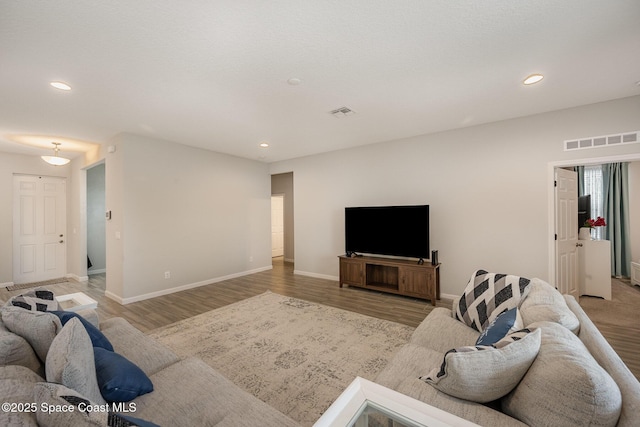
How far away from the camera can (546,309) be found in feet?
4.95

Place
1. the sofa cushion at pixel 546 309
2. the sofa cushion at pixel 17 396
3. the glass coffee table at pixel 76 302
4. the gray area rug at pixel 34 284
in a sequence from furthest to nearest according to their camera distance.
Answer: the gray area rug at pixel 34 284 → the glass coffee table at pixel 76 302 → the sofa cushion at pixel 546 309 → the sofa cushion at pixel 17 396

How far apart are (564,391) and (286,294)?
3.89 meters

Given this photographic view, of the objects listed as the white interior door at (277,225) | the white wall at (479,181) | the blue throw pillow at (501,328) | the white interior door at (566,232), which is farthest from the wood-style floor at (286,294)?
the white interior door at (277,225)

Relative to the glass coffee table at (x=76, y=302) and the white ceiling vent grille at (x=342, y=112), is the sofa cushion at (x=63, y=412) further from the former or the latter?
the white ceiling vent grille at (x=342, y=112)

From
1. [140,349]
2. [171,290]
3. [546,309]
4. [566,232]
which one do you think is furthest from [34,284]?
[566,232]

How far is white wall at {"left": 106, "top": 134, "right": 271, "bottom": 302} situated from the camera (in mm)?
4141

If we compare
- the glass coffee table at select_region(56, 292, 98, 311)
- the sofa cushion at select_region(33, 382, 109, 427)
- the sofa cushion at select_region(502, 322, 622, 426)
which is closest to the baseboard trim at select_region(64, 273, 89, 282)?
the glass coffee table at select_region(56, 292, 98, 311)

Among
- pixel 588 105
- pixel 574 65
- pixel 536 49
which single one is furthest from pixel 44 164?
pixel 588 105

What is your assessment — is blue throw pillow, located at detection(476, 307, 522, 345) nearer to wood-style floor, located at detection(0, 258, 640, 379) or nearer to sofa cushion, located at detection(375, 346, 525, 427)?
sofa cushion, located at detection(375, 346, 525, 427)

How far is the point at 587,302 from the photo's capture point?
384 centimetres

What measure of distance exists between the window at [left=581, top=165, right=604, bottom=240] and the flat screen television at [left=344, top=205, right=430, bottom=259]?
4.60 meters

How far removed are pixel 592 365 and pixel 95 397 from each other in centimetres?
190

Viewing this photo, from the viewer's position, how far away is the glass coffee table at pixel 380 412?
3.40ft

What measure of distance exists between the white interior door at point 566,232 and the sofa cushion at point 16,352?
511cm
